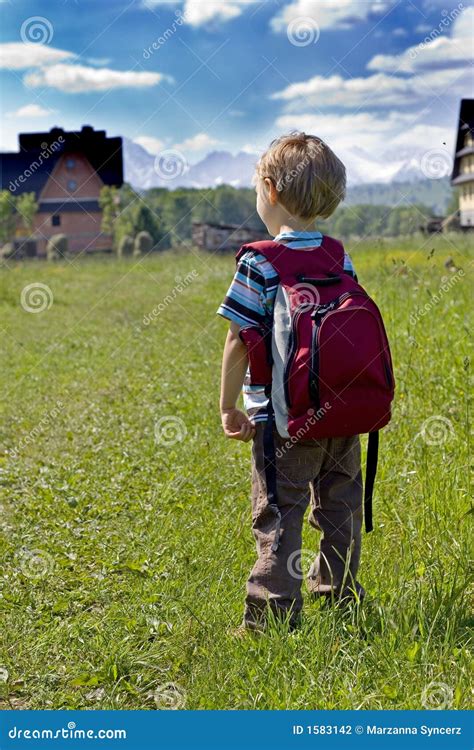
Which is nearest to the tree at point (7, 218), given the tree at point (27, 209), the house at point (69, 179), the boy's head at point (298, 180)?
the tree at point (27, 209)

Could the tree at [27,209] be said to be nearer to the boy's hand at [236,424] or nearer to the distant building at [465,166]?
the distant building at [465,166]

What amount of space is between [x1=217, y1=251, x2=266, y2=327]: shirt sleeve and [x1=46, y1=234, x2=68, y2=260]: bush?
99.8ft

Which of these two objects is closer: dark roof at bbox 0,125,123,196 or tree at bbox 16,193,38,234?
dark roof at bbox 0,125,123,196

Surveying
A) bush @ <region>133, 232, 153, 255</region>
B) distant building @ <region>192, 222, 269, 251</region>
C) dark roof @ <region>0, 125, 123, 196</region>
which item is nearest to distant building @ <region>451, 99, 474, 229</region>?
distant building @ <region>192, 222, 269, 251</region>

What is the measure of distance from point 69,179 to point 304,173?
35.8 metres

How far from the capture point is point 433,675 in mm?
2873

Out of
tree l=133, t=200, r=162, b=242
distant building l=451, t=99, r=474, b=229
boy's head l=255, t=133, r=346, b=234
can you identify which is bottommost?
boy's head l=255, t=133, r=346, b=234

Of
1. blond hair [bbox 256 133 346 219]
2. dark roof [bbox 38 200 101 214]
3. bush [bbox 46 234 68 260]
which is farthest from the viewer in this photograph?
dark roof [bbox 38 200 101 214]

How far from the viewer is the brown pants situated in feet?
10.5

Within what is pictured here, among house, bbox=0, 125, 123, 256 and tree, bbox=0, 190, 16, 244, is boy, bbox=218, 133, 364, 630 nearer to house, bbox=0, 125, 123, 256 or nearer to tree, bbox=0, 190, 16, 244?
house, bbox=0, 125, 123, 256

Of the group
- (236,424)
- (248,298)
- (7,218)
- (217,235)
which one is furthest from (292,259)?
(7,218)

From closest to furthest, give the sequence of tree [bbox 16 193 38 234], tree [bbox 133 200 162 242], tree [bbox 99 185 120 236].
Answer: tree [bbox 99 185 120 236] < tree [bbox 133 200 162 242] < tree [bbox 16 193 38 234]

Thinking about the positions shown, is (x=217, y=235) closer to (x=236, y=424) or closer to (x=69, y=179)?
(x=69, y=179)

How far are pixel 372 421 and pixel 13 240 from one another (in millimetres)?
35517
